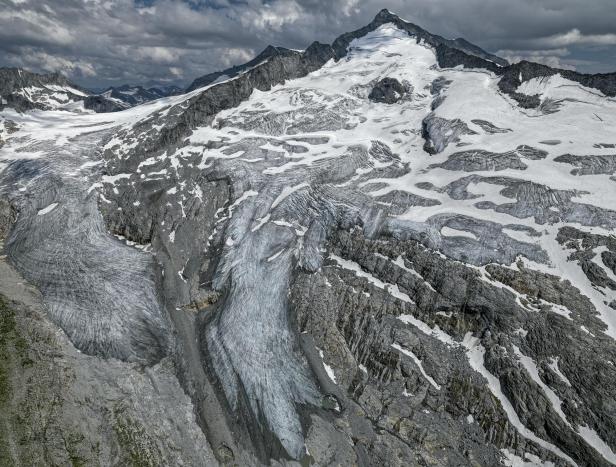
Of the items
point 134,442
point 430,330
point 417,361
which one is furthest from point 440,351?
point 134,442

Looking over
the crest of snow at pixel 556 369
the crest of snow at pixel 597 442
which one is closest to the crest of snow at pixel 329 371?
the crest of snow at pixel 556 369

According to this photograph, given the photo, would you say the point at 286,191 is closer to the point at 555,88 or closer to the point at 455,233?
the point at 455,233

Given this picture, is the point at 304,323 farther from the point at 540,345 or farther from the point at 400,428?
the point at 540,345

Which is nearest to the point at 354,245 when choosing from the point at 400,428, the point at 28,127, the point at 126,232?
the point at 400,428

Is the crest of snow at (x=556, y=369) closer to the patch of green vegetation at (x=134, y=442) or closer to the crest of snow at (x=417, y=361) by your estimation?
the crest of snow at (x=417, y=361)

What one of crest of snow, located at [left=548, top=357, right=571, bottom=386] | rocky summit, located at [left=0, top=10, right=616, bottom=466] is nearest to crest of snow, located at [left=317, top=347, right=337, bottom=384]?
rocky summit, located at [left=0, top=10, right=616, bottom=466]
